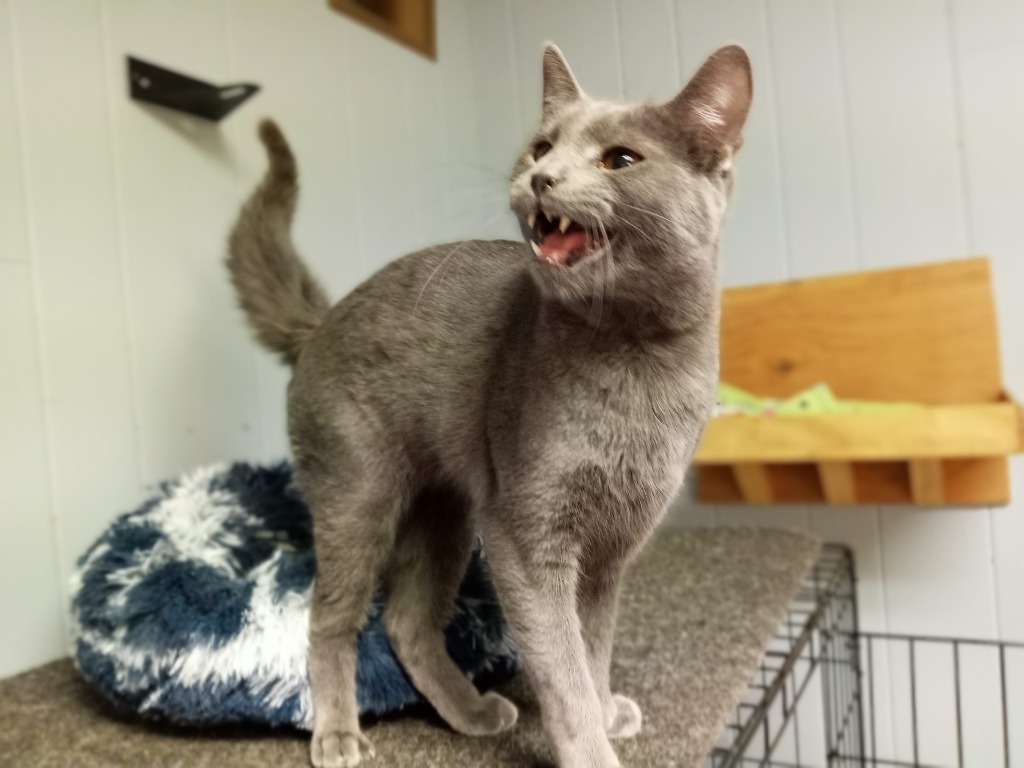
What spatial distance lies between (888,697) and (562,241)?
133 cm

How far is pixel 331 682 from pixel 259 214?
1.89ft

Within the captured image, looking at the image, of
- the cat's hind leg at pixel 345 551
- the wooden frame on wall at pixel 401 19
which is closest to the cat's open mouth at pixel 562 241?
the cat's hind leg at pixel 345 551

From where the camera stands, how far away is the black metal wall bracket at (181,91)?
1165mm

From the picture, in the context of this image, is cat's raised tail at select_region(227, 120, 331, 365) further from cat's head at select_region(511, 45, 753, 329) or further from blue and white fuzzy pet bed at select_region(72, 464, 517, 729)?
cat's head at select_region(511, 45, 753, 329)

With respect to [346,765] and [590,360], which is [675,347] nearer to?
[590,360]

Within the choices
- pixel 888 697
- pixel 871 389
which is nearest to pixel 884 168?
pixel 871 389

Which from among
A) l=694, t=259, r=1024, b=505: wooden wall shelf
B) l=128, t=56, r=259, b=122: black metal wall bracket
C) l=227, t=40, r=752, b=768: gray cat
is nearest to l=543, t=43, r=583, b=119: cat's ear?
l=227, t=40, r=752, b=768: gray cat

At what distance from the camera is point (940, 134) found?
145cm

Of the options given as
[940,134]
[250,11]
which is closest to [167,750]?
[250,11]

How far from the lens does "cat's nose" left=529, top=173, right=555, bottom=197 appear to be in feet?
1.93

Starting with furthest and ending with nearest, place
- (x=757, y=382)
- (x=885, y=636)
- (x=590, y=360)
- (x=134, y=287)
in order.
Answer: (x=757, y=382), (x=885, y=636), (x=134, y=287), (x=590, y=360)

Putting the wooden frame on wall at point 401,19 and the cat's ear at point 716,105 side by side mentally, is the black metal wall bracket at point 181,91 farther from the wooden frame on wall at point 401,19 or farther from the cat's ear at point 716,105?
the cat's ear at point 716,105

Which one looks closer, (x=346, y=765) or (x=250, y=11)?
(x=346, y=765)

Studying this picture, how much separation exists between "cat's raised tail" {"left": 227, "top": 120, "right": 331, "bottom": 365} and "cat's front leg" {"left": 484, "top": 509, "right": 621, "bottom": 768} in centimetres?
43
